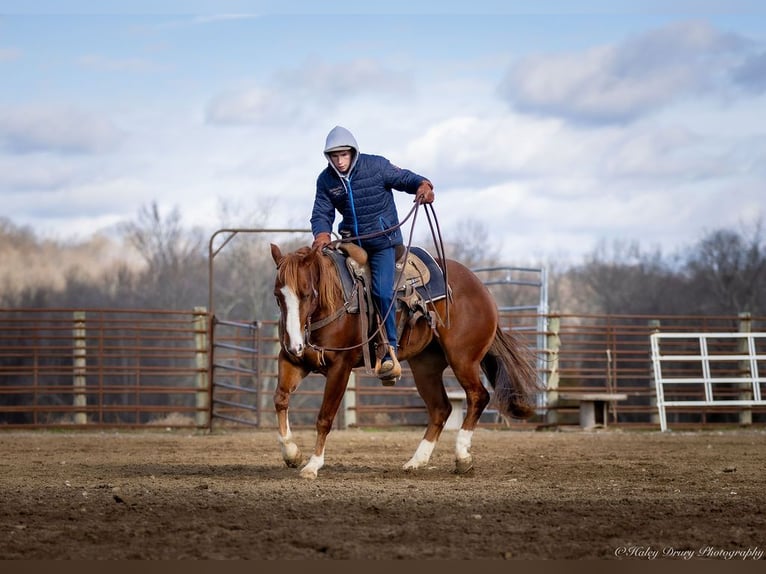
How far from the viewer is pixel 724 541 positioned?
4652mm

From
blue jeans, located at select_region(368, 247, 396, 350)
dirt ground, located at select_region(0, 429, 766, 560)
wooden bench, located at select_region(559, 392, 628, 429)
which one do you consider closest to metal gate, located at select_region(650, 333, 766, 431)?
wooden bench, located at select_region(559, 392, 628, 429)

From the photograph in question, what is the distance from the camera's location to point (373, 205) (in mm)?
7688

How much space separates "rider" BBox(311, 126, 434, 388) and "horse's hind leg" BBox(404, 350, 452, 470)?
65cm

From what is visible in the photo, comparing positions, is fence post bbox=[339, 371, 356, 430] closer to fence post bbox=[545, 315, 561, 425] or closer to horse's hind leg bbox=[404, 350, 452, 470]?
fence post bbox=[545, 315, 561, 425]

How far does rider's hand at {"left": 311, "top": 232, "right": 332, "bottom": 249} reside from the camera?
7.27 m

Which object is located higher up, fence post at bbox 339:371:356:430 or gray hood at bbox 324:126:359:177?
gray hood at bbox 324:126:359:177

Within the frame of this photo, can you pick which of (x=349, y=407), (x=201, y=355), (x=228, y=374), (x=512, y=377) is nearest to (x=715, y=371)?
(x=349, y=407)

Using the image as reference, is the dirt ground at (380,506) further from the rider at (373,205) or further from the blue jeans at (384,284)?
the rider at (373,205)

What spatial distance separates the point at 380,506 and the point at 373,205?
2757mm

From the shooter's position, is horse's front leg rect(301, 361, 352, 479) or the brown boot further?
the brown boot

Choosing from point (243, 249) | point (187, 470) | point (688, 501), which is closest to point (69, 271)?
point (243, 249)

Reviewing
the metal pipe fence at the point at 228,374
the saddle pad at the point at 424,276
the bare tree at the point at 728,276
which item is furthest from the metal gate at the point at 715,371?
the bare tree at the point at 728,276

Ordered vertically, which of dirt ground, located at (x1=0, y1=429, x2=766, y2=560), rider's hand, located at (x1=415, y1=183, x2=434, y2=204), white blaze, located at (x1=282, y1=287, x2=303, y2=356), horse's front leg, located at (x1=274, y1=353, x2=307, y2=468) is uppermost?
rider's hand, located at (x1=415, y1=183, x2=434, y2=204)

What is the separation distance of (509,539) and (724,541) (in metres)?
0.97
